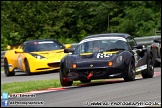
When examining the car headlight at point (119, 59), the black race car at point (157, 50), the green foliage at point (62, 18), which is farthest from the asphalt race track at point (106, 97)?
the green foliage at point (62, 18)

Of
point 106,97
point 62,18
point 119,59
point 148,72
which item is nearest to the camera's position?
point 106,97

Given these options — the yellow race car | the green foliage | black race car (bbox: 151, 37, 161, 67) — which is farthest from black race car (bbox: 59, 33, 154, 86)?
the green foliage

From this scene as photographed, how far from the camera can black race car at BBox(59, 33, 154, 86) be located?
14.5 metres

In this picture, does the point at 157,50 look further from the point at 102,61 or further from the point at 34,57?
the point at 102,61

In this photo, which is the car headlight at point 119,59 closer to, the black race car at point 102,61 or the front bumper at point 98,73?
the black race car at point 102,61

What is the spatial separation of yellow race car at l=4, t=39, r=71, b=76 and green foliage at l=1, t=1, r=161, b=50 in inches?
434

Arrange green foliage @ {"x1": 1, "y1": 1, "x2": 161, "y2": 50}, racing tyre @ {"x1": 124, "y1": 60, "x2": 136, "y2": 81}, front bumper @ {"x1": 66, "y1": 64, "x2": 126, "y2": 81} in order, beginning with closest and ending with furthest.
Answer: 1. front bumper @ {"x1": 66, "y1": 64, "x2": 126, "y2": 81}
2. racing tyre @ {"x1": 124, "y1": 60, "x2": 136, "y2": 81}
3. green foliage @ {"x1": 1, "y1": 1, "x2": 161, "y2": 50}

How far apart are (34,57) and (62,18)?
14837mm

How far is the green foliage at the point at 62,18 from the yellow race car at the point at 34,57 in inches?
434

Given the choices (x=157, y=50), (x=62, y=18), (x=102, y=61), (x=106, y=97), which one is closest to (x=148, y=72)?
(x=102, y=61)

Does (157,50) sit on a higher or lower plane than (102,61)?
lower

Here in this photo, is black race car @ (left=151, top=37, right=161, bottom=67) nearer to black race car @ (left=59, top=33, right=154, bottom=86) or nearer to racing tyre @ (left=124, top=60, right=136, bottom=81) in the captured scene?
black race car @ (left=59, top=33, right=154, bottom=86)

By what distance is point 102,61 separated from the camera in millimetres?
14547

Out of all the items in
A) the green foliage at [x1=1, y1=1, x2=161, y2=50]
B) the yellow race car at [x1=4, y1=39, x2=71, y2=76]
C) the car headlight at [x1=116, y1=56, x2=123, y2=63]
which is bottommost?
the yellow race car at [x1=4, y1=39, x2=71, y2=76]
